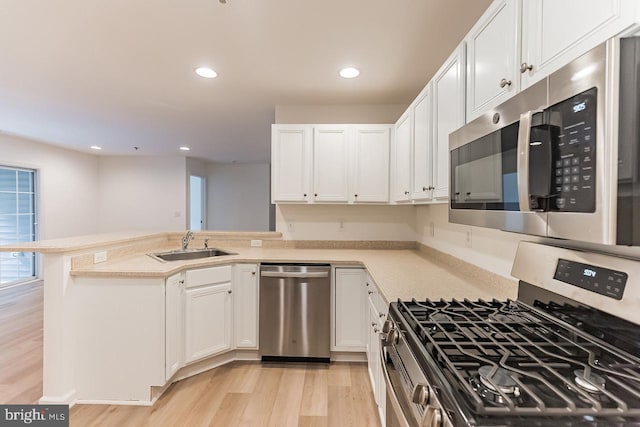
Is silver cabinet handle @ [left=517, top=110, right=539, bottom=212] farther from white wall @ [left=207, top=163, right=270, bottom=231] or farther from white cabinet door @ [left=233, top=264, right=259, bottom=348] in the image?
white wall @ [left=207, top=163, right=270, bottom=231]

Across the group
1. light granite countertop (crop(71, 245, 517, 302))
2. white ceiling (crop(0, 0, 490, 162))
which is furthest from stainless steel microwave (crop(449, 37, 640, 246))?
white ceiling (crop(0, 0, 490, 162))

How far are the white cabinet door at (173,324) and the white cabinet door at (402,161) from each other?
1.89 metres

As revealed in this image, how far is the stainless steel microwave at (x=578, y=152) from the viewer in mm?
638

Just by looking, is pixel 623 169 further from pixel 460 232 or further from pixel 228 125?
pixel 228 125

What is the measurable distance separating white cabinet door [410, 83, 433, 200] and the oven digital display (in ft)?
3.07

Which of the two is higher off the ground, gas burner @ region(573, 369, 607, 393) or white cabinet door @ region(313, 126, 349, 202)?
white cabinet door @ region(313, 126, 349, 202)

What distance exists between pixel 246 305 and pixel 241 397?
0.71m

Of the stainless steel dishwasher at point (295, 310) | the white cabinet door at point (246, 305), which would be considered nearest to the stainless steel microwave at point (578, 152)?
the stainless steel dishwasher at point (295, 310)

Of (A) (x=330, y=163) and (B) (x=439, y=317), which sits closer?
→ (B) (x=439, y=317)

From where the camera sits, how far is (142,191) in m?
6.97

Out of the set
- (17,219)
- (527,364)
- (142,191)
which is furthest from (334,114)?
(17,219)

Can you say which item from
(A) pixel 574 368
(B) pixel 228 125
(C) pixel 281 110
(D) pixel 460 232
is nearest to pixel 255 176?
(B) pixel 228 125

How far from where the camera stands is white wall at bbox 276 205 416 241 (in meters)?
3.40

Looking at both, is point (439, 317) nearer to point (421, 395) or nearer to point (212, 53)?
point (421, 395)
